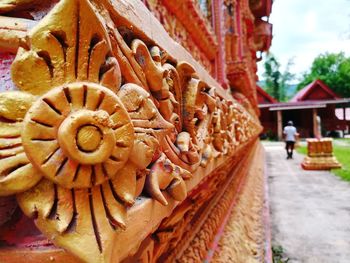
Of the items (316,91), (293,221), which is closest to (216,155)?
(293,221)

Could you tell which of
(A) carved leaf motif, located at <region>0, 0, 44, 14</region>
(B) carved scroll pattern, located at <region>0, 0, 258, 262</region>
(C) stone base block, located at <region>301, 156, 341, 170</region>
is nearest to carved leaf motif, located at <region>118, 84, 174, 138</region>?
(B) carved scroll pattern, located at <region>0, 0, 258, 262</region>

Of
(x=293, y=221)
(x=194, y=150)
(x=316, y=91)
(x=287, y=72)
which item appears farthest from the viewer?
(x=287, y=72)

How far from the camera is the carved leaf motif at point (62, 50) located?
37 cm

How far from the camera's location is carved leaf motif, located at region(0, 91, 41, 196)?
358 mm

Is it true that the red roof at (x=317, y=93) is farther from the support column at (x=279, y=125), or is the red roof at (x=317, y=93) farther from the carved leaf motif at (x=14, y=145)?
the carved leaf motif at (x=14, y=145)

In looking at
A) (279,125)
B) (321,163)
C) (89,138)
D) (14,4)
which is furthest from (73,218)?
(279,125)

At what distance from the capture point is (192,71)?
806mm

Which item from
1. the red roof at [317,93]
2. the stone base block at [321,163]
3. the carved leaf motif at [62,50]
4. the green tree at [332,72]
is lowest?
the stone base block at [321,163]

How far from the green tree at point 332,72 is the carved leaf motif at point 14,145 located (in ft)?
103

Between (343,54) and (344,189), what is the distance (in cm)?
3264

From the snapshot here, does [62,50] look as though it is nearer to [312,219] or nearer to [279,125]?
[312,219]

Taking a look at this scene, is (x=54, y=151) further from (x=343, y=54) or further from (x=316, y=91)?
(x=343, y=54)

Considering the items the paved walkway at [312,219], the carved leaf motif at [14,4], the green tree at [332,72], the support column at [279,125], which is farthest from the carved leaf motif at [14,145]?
the green tree at [332,72]

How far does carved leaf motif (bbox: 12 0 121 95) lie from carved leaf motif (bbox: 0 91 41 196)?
0.02 meters
